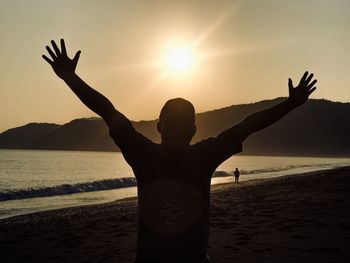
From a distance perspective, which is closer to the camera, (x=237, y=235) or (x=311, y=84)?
(x=311, y=84)

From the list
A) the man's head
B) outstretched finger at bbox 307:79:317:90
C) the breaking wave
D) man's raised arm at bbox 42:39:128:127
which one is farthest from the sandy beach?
the breaking wave

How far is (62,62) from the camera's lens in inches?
108

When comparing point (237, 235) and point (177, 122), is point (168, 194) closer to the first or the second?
point (177, 122)

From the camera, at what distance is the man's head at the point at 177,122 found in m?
2.64

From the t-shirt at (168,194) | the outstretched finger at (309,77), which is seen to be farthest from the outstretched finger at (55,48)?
the outstretched finger at (309,77)

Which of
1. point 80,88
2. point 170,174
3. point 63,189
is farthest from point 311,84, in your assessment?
point 63,189

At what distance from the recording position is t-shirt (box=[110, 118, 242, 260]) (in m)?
2.56

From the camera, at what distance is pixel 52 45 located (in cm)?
275

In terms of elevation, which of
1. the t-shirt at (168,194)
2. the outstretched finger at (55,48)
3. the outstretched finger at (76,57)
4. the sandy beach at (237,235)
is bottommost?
the sandy beach at (237,235)

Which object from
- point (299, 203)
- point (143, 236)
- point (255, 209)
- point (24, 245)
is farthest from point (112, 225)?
point (143, 236)

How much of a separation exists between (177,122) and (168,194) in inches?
16.4

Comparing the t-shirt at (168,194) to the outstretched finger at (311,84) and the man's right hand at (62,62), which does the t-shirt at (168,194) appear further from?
the outstretched finger at (311,84)

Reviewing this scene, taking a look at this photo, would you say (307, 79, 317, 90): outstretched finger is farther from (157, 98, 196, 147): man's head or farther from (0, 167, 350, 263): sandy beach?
(0, 167, 350, 263): sandy beach

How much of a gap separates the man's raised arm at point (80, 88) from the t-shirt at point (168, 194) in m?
0.07
